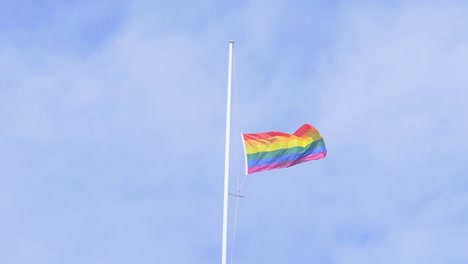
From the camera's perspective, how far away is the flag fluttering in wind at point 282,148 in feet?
141

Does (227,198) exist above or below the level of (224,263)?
above

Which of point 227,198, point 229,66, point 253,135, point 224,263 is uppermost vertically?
point 229,66

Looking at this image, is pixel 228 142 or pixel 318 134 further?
pixel 318 134

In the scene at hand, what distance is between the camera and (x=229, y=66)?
1711 inches

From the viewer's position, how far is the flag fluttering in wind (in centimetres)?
4303

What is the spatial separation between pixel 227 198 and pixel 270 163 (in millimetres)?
3805

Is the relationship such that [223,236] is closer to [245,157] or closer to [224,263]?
[224,263]

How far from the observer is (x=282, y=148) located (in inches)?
1725

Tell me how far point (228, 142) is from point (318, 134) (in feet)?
17.4

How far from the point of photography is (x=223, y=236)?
129 feet

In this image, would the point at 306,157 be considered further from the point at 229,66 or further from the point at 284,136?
the point at 229,66

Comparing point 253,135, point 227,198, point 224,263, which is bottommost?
point 224,263

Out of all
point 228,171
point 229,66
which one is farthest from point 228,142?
point 229,66

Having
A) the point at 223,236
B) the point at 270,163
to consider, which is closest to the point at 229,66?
the point at 270,163
